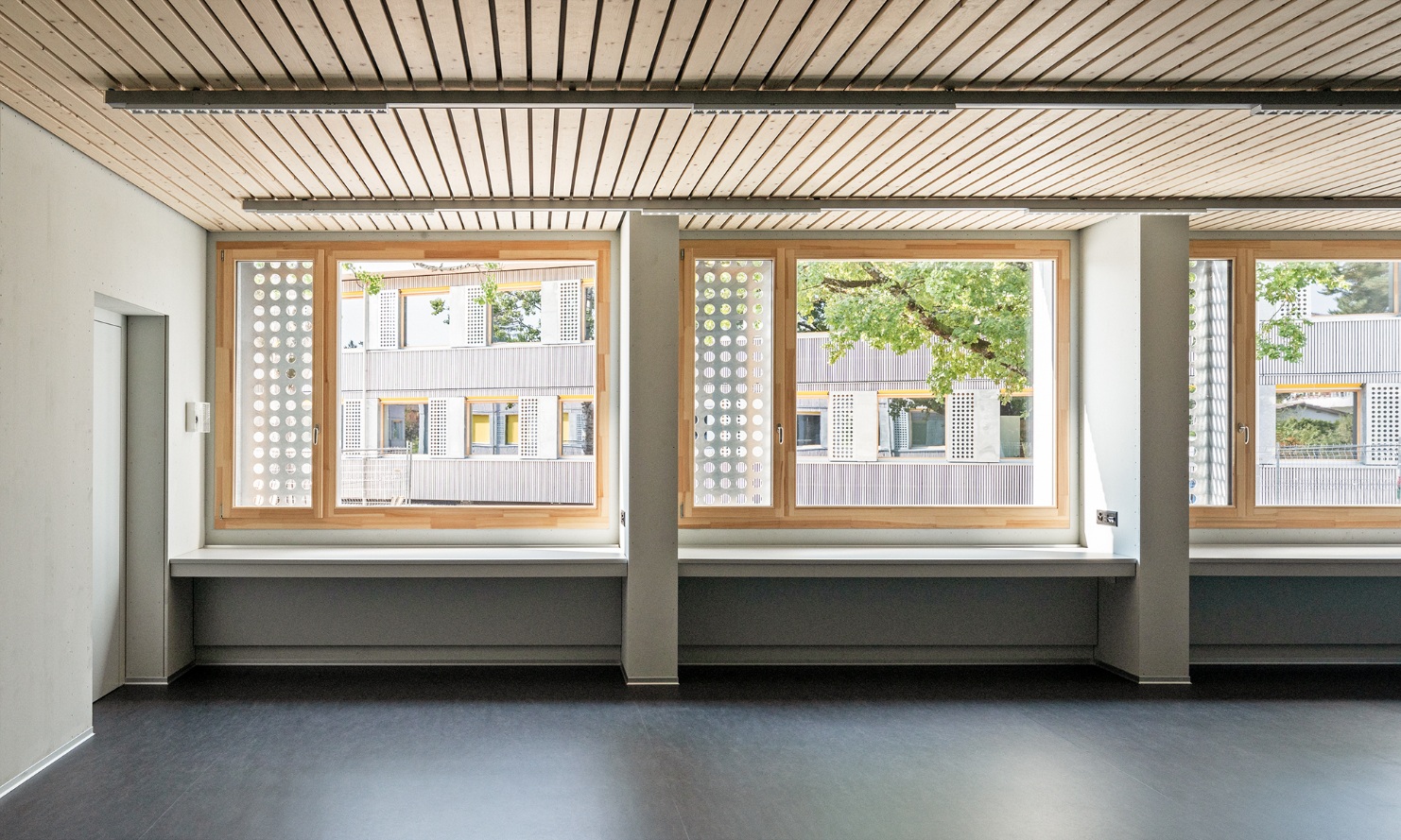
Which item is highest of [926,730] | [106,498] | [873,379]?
[873,379]

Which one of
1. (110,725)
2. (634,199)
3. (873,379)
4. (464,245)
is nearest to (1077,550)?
(873,379)

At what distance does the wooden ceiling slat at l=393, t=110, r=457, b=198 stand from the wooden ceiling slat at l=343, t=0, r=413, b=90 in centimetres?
27

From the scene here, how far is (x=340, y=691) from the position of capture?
5227 mm

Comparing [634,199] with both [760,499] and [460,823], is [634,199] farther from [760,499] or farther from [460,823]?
[460,823]

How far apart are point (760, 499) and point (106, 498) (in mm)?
3793

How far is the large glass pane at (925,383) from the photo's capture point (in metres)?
6.12

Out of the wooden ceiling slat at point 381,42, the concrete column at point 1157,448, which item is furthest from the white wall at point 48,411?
the concrete column at point 1157,448

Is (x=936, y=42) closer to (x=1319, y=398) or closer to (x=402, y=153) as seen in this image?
(x=402, y=153)

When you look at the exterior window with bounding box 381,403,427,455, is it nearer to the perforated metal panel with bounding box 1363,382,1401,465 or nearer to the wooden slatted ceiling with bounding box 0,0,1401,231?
the wooden slatted ceiling with bounding box 0,0,1401,231

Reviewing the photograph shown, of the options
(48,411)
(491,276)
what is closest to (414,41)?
(48,411)

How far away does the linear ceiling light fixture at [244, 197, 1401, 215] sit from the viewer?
5137 millimetres

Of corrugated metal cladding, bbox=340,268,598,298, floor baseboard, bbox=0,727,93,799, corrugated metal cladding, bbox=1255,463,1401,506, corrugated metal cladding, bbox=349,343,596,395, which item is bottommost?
floor baseboard, bbox=0,727,93,799

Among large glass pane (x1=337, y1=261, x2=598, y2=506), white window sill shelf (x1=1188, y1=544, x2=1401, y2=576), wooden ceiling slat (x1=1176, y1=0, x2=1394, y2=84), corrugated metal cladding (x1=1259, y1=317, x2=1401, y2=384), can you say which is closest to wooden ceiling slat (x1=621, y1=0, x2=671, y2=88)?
wooden ceiling slat (x1=1176, y1=0, x2=1394, y2=84)

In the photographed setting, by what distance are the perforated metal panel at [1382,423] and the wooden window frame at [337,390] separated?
5075mm
